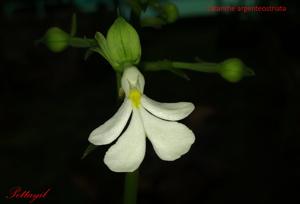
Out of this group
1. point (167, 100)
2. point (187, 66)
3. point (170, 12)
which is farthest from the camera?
point (167, 100)

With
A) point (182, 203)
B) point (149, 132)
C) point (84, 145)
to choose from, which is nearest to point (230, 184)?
point (182, 203)

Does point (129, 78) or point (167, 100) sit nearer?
point (129, 78)

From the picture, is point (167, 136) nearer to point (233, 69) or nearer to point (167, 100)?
point (233, 69)

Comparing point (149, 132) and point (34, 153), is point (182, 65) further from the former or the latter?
point (34, 153)

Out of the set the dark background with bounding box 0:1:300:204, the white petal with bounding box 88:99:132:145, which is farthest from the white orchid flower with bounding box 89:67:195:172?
the dark background with bounding box 0:1:300:204

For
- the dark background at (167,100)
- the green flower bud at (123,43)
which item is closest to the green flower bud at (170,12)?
the green flower bud at (123,43)

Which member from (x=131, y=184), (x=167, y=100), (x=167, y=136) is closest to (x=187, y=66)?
(x=167, y=136)

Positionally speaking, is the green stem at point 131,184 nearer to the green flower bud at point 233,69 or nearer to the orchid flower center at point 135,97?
the orchid flower center at point 135,97

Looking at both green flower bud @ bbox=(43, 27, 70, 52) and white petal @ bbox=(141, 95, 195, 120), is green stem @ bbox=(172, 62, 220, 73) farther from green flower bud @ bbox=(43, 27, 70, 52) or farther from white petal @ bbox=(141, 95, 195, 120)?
green flower bud @ bbox=(43, 27, 70, 52)
